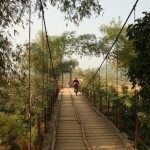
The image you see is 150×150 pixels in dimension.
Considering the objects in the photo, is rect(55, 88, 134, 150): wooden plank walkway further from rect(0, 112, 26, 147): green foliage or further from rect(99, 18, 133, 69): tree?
rect(99, 18, 133, 69): tree

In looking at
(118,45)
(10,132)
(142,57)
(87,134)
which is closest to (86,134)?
(87,134)

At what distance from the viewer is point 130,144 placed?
10969 millimetres

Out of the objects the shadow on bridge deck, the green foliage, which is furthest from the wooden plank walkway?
the green foliage

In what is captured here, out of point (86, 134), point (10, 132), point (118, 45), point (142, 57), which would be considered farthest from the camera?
point (118, 45)

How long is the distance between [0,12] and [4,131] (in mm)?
10091

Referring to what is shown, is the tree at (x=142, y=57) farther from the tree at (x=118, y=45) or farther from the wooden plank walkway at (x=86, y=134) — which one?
the tree at (x=118, y=45)

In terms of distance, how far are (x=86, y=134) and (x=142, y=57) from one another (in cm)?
498

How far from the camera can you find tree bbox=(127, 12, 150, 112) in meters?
8.49

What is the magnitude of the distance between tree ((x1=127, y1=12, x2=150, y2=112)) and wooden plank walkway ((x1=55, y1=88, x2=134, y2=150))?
7.56 ft

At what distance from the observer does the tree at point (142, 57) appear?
8.49m

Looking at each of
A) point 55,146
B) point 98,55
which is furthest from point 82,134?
point 98,55

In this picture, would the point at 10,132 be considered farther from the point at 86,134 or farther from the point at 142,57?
the point at 142,57

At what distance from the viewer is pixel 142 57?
8.81m

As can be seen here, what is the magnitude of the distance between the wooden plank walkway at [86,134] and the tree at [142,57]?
2.31 metres
